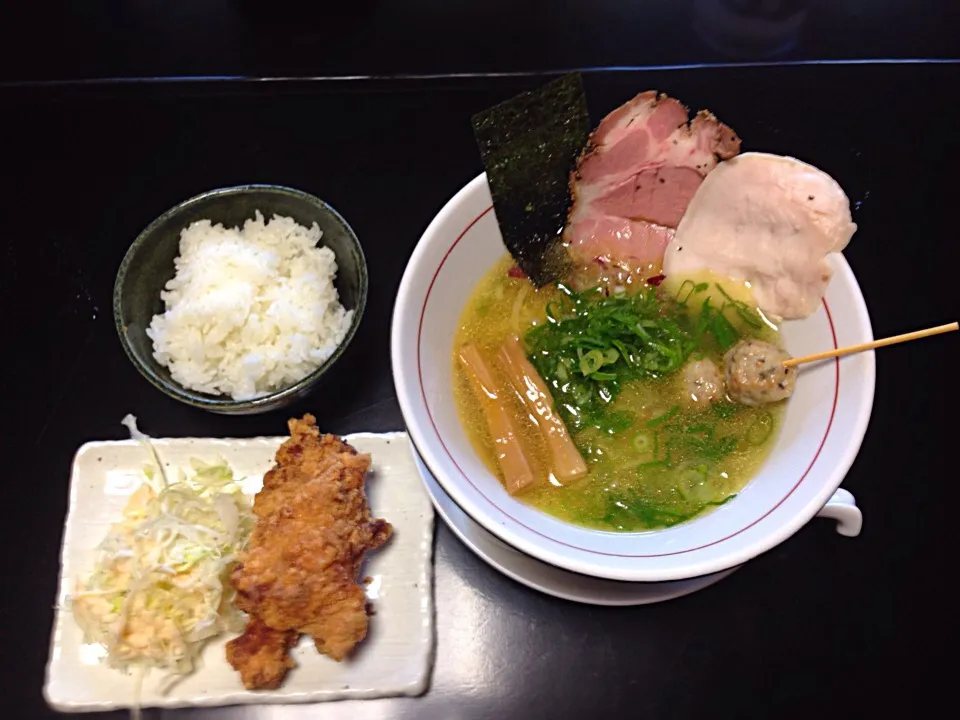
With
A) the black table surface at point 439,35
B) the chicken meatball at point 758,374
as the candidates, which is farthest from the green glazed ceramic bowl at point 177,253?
the chicken meatball at point 758,374

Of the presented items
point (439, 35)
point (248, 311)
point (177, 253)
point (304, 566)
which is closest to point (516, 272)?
point (248, 311)

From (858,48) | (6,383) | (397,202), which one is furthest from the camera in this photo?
(858,48)

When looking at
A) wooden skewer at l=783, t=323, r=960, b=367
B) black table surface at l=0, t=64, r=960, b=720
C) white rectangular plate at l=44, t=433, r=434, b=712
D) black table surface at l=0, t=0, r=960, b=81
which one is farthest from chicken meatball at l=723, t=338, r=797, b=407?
black table surface at l=0, t=0, r=960, b=81

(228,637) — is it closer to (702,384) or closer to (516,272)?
(516,272)

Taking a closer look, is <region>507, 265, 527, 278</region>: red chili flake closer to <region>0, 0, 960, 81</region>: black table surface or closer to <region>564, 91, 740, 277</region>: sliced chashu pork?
<region>564, 91, 740, 277</region>: sliced chashu pork

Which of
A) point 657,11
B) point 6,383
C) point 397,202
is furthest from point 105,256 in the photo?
point 657,11

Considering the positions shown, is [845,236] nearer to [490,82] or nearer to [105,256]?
[490,82]
